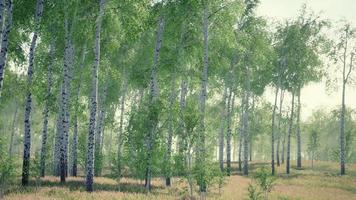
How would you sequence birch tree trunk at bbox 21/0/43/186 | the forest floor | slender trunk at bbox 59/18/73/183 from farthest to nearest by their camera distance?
1. slender trunk at bbox 59/18/73/183
2. birch tree trunk at bbox 21/0/43/186
3. the forest floor

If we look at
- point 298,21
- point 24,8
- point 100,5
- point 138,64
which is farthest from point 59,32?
point 298,21

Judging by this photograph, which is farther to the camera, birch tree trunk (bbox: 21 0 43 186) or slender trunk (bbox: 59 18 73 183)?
slender trunk (bbox: 59 18 73 183)

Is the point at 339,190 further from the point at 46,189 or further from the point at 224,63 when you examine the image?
the point at 46,189

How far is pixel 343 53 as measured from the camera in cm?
4000

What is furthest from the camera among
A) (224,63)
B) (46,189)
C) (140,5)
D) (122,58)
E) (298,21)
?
(298,21)

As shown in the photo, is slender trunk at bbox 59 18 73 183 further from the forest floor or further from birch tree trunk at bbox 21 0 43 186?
birch tree trunk at bbox 21 0 43 186

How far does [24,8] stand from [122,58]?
42.9 ft

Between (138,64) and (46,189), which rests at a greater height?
(138,64)

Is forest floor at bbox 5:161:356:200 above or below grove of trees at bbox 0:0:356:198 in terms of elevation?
below

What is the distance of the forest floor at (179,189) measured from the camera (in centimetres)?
1617

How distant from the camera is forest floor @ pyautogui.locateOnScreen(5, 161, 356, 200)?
1617cm

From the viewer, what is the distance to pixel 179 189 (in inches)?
883

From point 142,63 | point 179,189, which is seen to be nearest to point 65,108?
point 179,189

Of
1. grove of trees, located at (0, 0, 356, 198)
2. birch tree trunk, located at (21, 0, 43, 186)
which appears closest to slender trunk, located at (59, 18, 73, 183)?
grove of trees, located at (0, 0, 356, 198)
